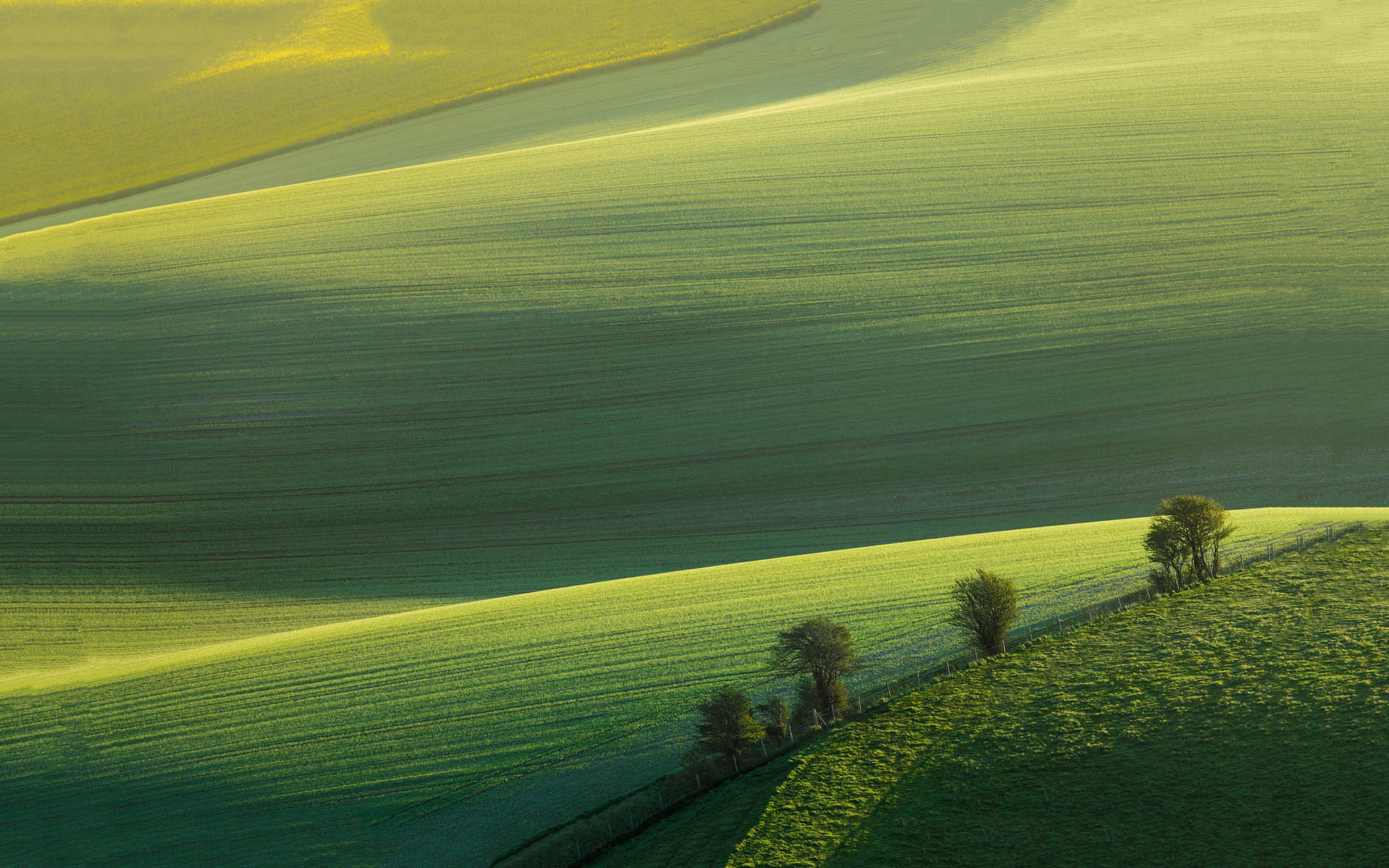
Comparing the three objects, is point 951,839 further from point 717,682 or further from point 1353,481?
point 1353,481

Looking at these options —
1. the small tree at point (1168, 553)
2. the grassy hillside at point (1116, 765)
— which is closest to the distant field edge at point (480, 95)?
the small tree at point (1168, 553)

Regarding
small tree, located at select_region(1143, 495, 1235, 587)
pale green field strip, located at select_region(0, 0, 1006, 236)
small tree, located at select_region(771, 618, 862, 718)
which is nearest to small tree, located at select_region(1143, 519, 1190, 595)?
small tree, located at select_region(1143, 495, 1235, 587)

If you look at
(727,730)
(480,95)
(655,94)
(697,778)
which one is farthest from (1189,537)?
(480,95)

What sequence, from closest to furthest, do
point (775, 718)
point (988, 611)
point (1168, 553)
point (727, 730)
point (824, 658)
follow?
point (727, 730), point (775, 718), point (824, 658), point (988, 611), point (1168, 553)

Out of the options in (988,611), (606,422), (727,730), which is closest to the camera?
(727,730)

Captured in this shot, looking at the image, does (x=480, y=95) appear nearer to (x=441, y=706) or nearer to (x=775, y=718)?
(x=441, y=706)

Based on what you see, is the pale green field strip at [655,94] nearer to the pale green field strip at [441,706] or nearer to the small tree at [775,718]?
the pale green field strip at [441,706]

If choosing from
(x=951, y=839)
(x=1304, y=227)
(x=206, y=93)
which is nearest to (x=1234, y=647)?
(x=951, y=839)
